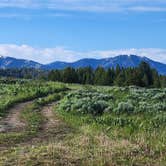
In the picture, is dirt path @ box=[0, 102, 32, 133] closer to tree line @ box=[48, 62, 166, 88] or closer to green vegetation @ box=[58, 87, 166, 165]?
green vegetation @ box=[58, 87, 166, 165]

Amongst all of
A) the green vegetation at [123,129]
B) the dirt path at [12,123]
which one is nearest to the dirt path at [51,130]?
the green vegetation at [123,129]

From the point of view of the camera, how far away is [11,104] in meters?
29.3

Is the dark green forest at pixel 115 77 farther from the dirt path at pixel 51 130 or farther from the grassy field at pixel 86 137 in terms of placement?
the dirt path at pixel 51 130

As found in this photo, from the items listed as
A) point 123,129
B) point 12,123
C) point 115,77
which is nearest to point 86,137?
point 123,129

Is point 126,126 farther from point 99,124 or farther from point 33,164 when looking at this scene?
point 33,164

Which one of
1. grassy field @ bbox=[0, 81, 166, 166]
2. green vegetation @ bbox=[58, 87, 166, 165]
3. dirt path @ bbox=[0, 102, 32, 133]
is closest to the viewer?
grassy field @ bbox=[0, 81, 166, 166]

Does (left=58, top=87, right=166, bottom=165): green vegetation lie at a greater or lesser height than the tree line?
lesser

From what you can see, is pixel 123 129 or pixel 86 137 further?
pixel 123 129

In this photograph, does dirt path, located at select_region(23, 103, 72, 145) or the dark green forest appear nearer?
dirt path, located at select_region(23, 103, 72, 145)

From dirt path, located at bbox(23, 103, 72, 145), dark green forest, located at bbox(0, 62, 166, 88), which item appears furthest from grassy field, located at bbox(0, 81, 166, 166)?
dark green forest, located at bbox(0, 62, 166, 88)

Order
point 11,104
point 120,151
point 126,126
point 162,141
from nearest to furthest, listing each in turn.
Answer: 1. point 120,151
2. point 162,141
3. point 126,126
4. point 11,104

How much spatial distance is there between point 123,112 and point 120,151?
11130mm

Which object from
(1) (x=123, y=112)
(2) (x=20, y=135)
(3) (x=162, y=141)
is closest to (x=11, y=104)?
(1) (x=123, y=112)

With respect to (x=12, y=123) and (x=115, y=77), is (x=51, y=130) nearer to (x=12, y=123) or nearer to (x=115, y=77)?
(x=12, y=123)
